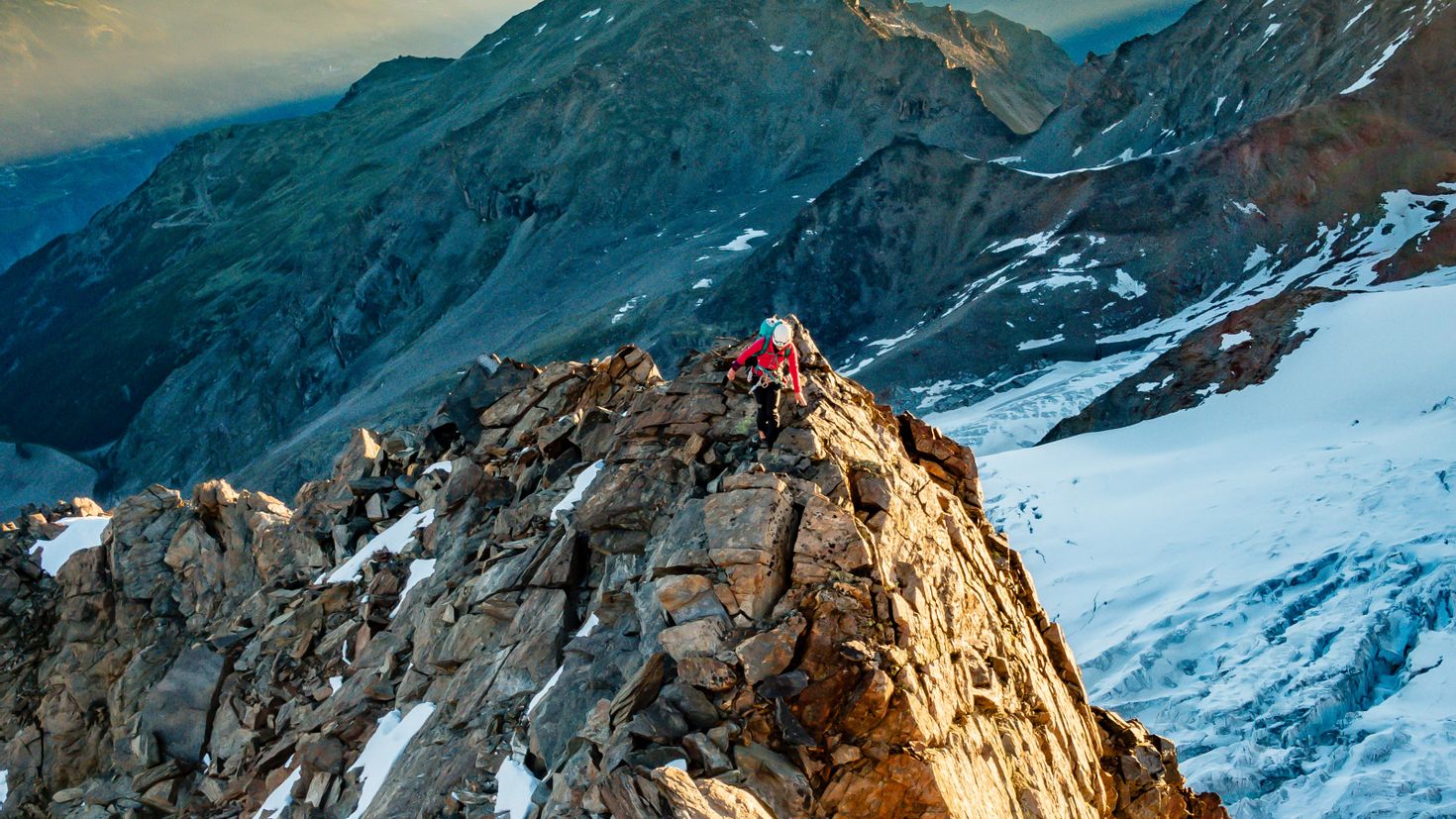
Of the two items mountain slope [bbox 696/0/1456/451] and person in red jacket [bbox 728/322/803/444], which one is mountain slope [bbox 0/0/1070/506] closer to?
mountain slope [bbox 696/0/1456/451]

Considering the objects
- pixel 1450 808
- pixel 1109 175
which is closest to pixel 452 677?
A: pixel 1450 808

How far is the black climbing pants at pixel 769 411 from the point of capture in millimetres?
16422

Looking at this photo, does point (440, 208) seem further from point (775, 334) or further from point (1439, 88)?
point (775, 334)

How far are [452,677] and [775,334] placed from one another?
8569 millimetres

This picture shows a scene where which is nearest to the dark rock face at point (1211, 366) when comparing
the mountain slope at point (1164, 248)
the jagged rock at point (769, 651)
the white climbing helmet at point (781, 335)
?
the mountain slope at point (1164, 248)

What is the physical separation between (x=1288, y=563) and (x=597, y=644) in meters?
28.2

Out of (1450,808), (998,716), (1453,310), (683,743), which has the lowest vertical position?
(1450,808)

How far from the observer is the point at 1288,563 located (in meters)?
34.8

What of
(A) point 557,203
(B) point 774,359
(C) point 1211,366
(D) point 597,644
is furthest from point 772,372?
(A) point 557,203

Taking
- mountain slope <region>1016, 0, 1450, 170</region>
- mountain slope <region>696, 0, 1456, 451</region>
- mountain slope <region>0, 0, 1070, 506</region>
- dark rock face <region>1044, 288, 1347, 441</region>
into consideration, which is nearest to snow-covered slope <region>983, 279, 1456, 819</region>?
dark rock face <region>1044, 288, 1347, 441</region>

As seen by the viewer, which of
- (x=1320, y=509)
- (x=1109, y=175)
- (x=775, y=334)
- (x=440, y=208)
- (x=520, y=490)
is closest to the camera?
(x=775, y=334)

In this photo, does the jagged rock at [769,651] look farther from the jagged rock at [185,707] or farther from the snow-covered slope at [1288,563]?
the snow-covered slope at [1288,563]

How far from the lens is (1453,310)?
164 ft

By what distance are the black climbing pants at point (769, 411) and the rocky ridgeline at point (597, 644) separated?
0.27m
